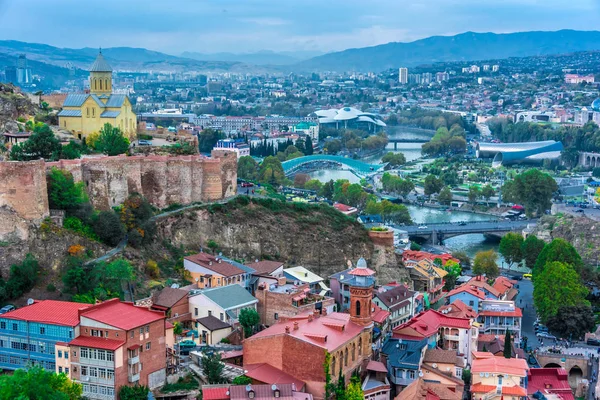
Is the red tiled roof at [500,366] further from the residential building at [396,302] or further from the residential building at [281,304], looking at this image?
the residential building at [281,304]

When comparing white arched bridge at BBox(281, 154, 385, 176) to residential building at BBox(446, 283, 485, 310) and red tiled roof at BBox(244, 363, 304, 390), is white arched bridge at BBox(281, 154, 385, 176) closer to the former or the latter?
residential building at BBox(446, 283, 485, 310)

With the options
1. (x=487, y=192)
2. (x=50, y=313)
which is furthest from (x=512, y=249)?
(x=50, y=313)

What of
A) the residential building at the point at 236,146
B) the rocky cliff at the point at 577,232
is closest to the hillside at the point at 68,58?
the residential building at the point at 236,146

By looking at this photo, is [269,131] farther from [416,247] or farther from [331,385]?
[331,385]

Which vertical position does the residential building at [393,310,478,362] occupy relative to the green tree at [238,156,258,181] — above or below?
above

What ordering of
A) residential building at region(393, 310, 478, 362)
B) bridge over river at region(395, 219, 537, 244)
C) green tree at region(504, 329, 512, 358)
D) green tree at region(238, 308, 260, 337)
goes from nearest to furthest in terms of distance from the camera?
green tree at region(238, 308, 260, 337)
residential building at region(393, 310, 478, 362)
green tree at region(504, 329, 512, 358)
bridge over river at region(395, 219, 537, 244)

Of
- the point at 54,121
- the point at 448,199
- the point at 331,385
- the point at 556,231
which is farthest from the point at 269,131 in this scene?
the point at 331,385

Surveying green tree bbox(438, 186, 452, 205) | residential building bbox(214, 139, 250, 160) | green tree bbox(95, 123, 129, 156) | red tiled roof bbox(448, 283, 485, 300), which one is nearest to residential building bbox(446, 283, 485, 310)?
red tiled roof bbox(448, 283, 485, 300)
